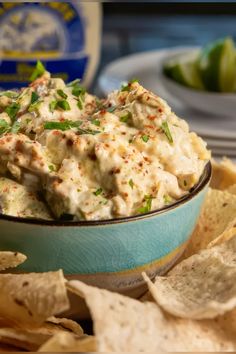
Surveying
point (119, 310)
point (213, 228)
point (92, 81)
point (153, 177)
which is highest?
point (153, 177)

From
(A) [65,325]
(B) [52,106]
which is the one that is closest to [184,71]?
(B) [52,106]

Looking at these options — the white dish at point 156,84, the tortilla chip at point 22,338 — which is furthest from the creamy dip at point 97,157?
the white dish at point 156,84

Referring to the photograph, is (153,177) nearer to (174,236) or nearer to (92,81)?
(174,236)

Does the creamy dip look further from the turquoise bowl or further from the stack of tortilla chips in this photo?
the stack of tortilla chips

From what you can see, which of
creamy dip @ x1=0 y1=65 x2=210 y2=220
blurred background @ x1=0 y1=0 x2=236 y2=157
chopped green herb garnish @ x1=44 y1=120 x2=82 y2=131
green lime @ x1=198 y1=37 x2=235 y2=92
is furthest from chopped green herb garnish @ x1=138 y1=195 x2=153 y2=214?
green lime @ x1=198 y1=37 x2=235 y2=92

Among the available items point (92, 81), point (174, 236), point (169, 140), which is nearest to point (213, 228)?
point (174, 236)

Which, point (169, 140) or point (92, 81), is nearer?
point (169, 140)
